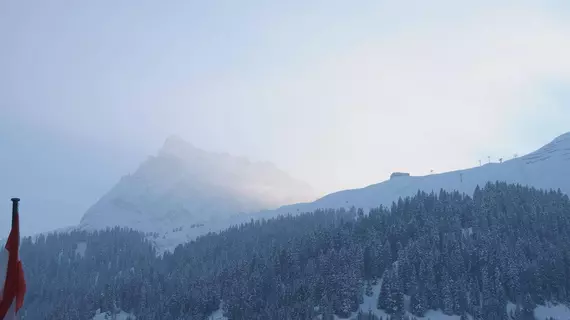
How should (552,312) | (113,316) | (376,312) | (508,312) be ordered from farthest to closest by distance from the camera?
(113,316)
(376,312)
(508,312)
(552,312)

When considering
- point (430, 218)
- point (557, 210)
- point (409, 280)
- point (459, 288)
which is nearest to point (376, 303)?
point (409, 280)

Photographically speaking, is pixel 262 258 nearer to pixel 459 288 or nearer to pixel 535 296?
pixel 459 288

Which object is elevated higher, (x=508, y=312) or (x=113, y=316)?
(x=113, y=316)

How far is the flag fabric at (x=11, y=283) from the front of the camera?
63.7 feet

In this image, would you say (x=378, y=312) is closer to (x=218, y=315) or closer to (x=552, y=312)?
(x=552, y=312)

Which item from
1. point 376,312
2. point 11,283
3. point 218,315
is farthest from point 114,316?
point 11,283

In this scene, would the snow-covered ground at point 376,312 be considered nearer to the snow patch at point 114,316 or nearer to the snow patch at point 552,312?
the snow patch at point 552,312

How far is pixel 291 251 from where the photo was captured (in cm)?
18212

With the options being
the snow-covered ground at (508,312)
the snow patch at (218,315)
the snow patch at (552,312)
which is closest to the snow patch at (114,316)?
the snow patch at (218,315)

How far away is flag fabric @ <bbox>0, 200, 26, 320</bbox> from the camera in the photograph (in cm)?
1941

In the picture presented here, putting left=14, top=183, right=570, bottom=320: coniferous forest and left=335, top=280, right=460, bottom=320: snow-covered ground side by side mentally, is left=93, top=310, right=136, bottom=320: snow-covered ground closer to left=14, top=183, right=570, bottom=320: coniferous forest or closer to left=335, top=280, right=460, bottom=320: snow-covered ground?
left=14, top=183, right=570, bottom=320: coniferous forest

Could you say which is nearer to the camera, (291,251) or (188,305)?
(188,305)

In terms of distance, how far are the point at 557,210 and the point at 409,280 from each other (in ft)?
199

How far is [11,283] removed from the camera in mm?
19562
